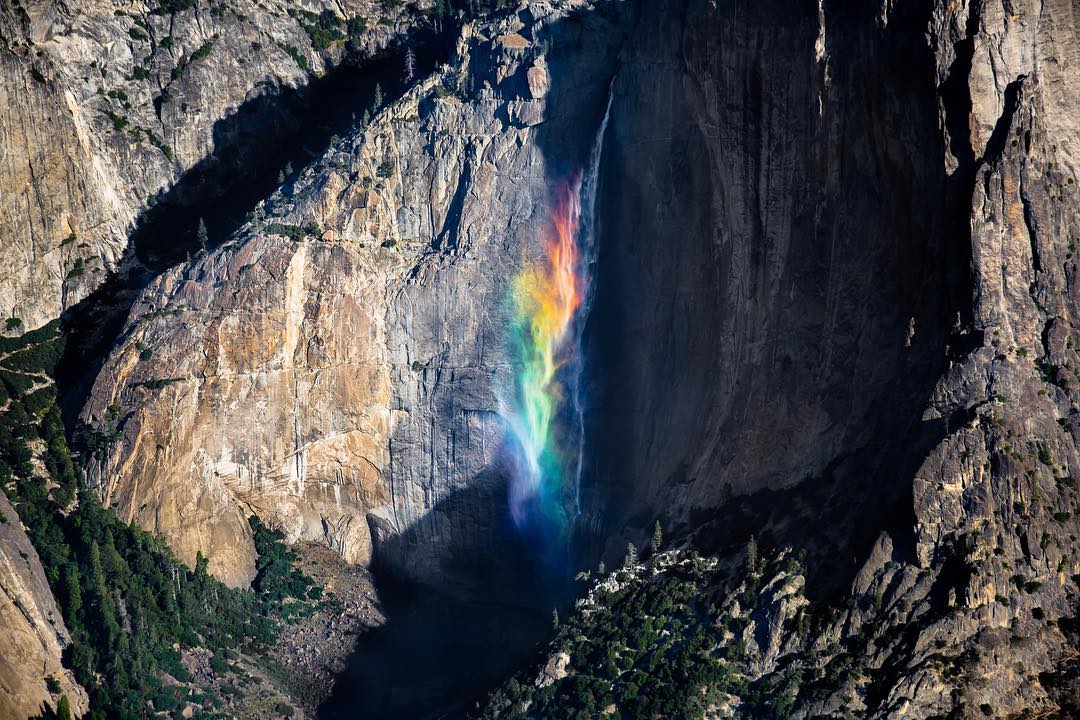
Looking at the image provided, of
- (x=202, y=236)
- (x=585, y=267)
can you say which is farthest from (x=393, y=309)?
(x=202, y=236)

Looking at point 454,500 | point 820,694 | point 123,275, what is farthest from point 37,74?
point 820,694

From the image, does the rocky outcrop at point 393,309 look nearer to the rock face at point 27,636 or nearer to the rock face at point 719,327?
the rock face at point 719,327

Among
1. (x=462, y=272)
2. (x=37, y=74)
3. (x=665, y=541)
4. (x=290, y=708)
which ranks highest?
(x=37, y=74)

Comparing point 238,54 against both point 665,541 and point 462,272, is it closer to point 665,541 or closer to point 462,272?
point 462,272

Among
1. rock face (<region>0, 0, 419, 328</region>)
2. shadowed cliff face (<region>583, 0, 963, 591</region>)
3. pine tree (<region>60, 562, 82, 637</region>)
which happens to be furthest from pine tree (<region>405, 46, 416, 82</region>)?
pine tree (<region>60, 562, 82, 637</region>)

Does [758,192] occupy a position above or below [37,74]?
below

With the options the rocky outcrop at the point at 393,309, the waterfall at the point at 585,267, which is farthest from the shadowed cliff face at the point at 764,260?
the rocky outcrop at the point at 393,309

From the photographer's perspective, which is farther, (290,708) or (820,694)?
(290,708)
